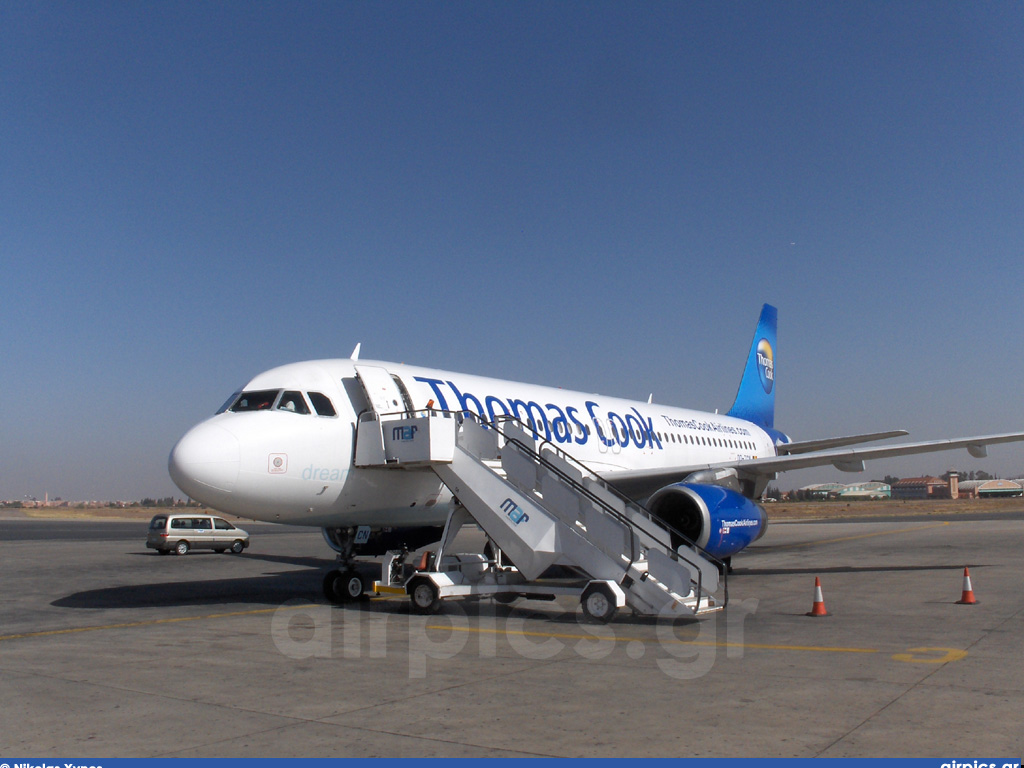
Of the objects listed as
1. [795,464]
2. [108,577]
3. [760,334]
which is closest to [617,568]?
[795,464]

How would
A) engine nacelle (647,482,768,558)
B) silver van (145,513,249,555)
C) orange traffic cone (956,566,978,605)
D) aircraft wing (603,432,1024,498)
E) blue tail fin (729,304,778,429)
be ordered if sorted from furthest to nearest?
1. blue tail fin (729,304,778,429)
2. silver van (145,513,249,555)
3. aircraft wing (603,432,1024,498)
4. engine nacelle (647,482,768,558)
5. orange traffic cone (956,566,978,605)

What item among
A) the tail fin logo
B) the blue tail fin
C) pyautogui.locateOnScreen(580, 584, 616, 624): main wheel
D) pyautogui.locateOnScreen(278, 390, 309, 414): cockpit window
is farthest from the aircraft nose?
the tail fin logo

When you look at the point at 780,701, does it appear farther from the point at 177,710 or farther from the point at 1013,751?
the point at 177,710

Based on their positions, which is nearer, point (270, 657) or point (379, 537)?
point (270, 657)

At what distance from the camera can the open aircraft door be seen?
43.8 ft

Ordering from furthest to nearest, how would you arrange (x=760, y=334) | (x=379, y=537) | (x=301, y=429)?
1. (x=760, y=334)
2. (x=379, y=537)
3. (x=301, y=429)

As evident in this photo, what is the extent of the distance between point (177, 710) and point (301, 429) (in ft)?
19.8

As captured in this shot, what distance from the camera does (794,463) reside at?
17953 mm

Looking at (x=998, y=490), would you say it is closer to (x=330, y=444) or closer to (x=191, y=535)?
(x=191, y=535)

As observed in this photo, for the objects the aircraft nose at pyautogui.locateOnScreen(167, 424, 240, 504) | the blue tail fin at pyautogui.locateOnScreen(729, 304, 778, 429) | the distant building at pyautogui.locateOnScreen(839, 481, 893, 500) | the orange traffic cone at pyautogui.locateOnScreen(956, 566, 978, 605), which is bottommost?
the distant building at pyautogui.locateOnScreen(839, 481, 893, 500)

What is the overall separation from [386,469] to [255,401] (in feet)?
7.32

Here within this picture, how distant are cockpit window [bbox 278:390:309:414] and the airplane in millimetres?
17

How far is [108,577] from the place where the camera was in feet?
64.5

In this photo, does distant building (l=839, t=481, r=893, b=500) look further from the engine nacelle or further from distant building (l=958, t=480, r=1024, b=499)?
the engine nacelle
